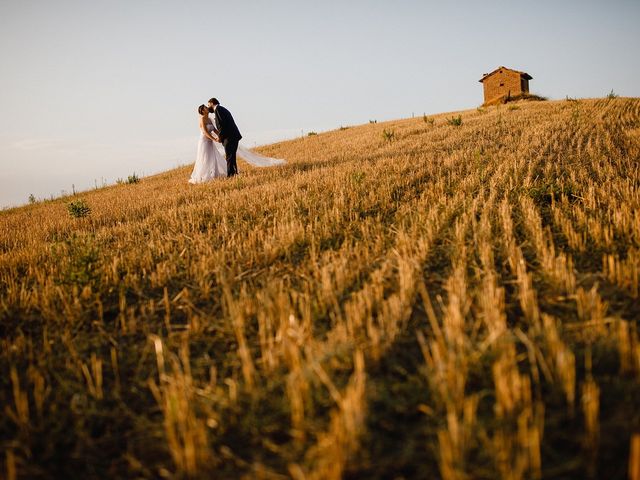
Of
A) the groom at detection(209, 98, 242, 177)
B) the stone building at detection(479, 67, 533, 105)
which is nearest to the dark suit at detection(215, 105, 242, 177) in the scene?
the groom at detection(209, 98, 242, 177)

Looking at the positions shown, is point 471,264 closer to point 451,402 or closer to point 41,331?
point 451,402

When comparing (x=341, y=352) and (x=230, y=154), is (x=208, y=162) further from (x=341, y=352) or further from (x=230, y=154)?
(x=341, y=352)

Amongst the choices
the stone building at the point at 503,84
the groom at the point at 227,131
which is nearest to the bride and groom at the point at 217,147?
the groom at the point at 227,131

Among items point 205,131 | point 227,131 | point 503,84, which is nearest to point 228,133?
point 227,131

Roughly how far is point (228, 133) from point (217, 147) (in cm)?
150

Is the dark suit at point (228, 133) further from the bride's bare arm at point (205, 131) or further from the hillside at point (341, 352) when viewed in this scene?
the hillside at point (341, 352)

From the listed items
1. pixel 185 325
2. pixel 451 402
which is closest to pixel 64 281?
pixel 185 325

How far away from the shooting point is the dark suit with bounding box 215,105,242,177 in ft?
36.0

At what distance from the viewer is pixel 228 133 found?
36.8 ft

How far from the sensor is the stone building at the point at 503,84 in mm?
36125

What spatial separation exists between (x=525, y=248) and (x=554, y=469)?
2.59m

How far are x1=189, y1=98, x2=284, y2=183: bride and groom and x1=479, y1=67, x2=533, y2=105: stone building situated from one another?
31.9 m

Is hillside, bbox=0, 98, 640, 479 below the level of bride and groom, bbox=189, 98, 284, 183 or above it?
below

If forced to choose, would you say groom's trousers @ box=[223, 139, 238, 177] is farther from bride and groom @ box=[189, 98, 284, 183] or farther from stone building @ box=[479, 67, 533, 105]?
stone building @ box=[479, 67, 533, 105]
